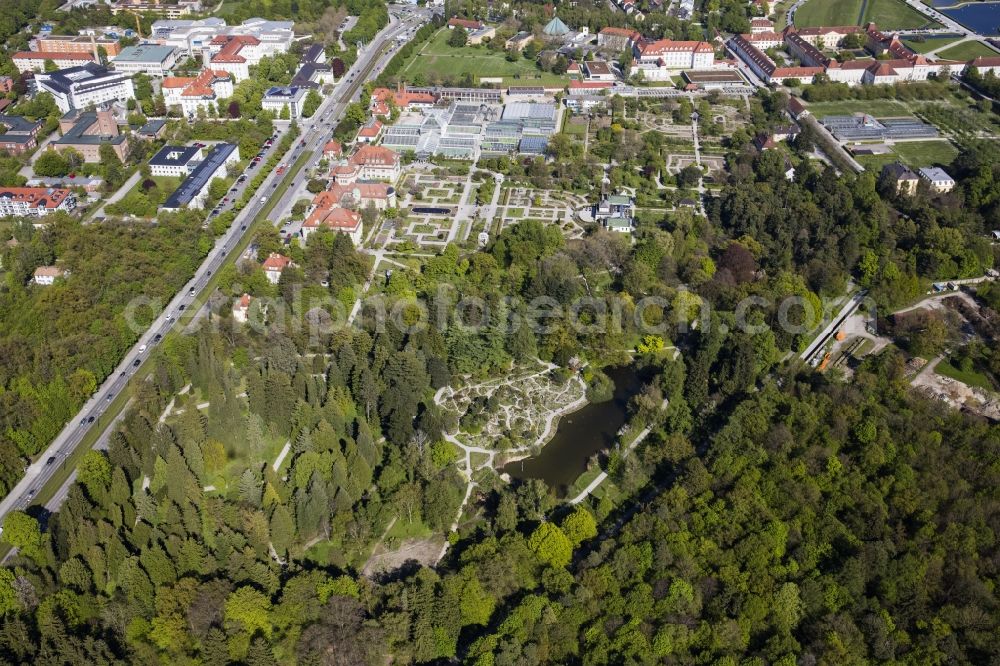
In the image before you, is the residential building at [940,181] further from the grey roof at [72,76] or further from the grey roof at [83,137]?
the grey roof at [72,76]

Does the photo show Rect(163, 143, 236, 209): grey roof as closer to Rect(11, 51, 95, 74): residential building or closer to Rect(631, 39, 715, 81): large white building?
Rect(11, 51, 95, 74): residential building

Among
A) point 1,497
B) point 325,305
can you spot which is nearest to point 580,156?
point 325,305

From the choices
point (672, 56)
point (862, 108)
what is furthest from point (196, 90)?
point (862, 108)

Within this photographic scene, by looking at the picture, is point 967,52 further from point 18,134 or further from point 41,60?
point 41,60

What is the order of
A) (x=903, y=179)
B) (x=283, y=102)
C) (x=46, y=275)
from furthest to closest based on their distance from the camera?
(x=283, y=102) → (x=903, y=179) → (x=46, y=275)

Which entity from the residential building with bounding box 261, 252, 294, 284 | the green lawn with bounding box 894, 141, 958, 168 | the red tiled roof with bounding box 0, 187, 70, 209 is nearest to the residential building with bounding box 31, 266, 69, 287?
the red tiled roof with bounding box 0, 187, 70, 209

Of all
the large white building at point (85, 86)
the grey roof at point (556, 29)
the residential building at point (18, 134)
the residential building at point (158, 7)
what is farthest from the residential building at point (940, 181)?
the residential building at point (158, 7)
